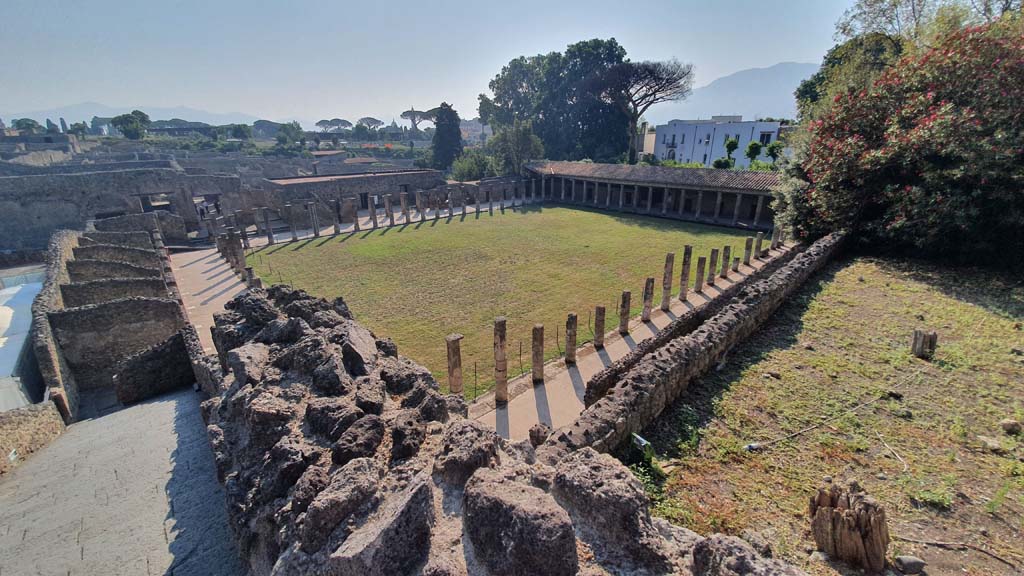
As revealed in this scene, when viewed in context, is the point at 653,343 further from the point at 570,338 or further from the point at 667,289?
the point at 667,289

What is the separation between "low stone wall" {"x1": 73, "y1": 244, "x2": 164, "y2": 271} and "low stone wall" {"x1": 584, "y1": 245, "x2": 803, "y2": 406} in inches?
716

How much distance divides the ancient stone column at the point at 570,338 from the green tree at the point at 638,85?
39131 mm

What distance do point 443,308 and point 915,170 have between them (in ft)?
48.1

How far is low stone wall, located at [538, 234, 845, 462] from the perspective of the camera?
5250 millimetres

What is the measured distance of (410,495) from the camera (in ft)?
9.38

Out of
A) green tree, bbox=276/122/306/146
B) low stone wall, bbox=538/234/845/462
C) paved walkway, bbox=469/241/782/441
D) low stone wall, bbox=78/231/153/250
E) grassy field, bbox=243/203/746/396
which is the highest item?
green tree, bbox=276/122/306/146

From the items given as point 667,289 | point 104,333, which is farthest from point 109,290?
point 667,289

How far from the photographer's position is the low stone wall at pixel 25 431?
7082 mm

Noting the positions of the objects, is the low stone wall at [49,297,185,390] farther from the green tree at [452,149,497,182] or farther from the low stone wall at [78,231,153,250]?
the green tree at [452,149,497,182]

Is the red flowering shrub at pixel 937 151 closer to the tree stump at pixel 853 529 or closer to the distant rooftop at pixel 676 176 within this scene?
the tree stump at pixel 853 529

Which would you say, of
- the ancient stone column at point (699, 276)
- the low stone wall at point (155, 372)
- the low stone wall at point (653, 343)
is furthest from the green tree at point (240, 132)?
the low stone wall at point (653, 343)

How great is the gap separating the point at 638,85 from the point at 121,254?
45.9 meters

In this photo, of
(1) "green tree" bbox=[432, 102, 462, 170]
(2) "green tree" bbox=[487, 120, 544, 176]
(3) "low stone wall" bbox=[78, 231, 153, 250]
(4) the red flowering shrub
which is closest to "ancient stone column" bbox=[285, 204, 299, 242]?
(3) "low stone wall" bbox=[78, 231, 153, 250]

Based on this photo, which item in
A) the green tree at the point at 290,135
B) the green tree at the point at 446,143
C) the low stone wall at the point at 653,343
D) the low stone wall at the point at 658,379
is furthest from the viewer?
the green tree at the point at 290,135
